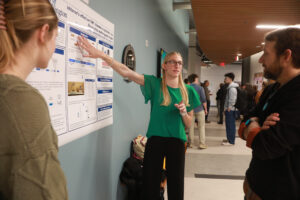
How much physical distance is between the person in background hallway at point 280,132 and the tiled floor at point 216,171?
1.98m

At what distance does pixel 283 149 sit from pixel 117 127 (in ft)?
5.25

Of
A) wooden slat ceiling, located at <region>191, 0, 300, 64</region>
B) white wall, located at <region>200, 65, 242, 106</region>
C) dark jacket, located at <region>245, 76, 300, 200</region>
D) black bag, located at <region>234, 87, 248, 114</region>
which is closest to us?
dark jacket, located at <region>245, 76, 300, 200</region>

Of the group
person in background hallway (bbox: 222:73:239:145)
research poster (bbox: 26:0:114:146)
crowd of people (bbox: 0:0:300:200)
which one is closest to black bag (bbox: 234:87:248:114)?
person in background hallway (bbox: 222:73:239:145)

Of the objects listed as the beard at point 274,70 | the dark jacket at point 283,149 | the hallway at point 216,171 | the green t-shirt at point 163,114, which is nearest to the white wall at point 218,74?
the hallway at point 216,171

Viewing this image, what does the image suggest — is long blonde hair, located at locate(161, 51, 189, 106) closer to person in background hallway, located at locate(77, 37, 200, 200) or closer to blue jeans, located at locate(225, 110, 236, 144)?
person in background hallway, located at locate(77, 37, 200, 200)

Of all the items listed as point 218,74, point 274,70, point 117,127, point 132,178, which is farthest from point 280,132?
point 218,74

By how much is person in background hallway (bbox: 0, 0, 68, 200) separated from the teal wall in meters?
0.79

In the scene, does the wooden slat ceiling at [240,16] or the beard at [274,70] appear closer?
the beard at [274,70]

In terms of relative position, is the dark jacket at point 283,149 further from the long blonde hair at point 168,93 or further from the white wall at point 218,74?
the white wall at point 218,74

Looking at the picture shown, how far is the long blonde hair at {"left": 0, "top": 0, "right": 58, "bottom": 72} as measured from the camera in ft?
2.21

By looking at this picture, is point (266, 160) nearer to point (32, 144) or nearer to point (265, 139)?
point (265, 139)

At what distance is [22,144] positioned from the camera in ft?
2.01

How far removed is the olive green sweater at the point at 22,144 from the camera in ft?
1.98

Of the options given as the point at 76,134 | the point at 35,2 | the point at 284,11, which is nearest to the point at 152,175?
the point at 76,134
